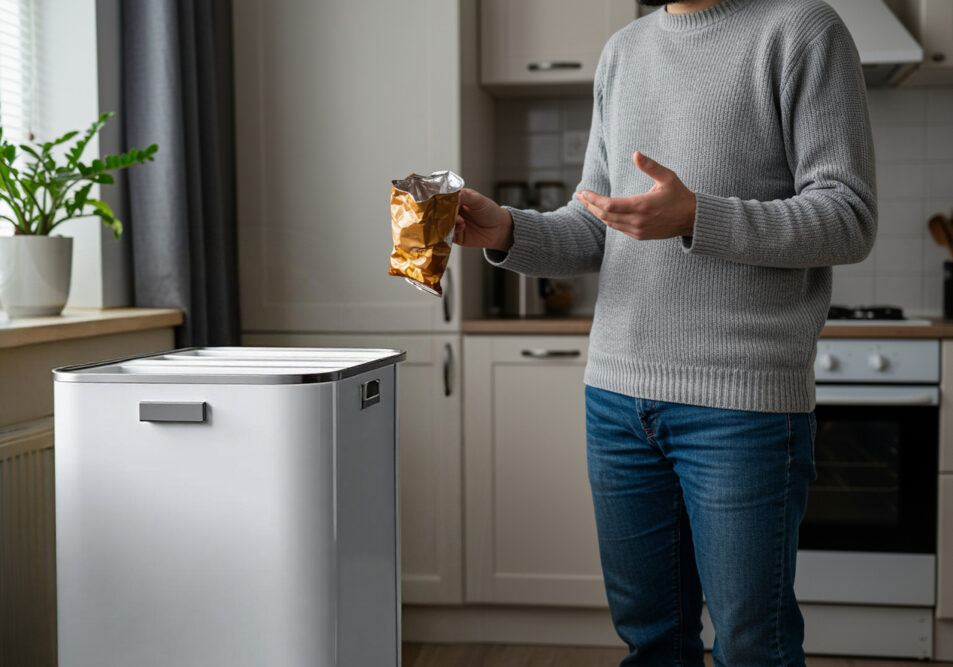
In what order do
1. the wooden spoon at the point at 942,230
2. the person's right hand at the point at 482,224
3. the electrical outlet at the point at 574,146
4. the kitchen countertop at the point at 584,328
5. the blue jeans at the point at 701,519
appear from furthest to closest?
the electrical outlet at the point at 574,146, the wooden spoon at the point at 942,230, the kitchen countertop at the point at 584,328, the person's right hand at the point at 482,224, the blue jeans at the point at 701,519

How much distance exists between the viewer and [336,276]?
2482 millimetres

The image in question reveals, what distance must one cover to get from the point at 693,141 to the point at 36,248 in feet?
3.99

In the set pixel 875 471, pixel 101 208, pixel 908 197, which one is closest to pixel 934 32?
pixel 908 197

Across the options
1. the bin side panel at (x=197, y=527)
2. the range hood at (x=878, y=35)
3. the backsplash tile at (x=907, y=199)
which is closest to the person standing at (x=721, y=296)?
A: the bin side panel at (x=197, y=527)

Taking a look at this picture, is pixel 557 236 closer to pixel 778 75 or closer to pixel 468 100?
pixel 778 75

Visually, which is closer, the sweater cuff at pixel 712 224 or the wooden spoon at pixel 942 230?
the sweater cuff at pixel 712 224

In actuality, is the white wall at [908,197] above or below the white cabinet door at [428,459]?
above

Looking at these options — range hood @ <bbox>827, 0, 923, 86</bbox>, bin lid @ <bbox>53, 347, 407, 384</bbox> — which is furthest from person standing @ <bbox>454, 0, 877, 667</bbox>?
range hood @ <bbox>827, 0, 923, 86</bbox>

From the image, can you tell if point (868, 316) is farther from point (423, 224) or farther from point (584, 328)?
point (423, 224)

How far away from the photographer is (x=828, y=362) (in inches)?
92.8

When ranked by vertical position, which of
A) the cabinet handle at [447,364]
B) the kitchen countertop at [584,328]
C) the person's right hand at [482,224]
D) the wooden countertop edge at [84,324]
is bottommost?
the cabinet handle at [447,364]

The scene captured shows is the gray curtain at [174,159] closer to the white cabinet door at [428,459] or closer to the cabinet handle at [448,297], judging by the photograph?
the white cabinet door at [428,459]

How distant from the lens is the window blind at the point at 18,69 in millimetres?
2037

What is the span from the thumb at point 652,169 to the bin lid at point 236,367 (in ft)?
1.37
